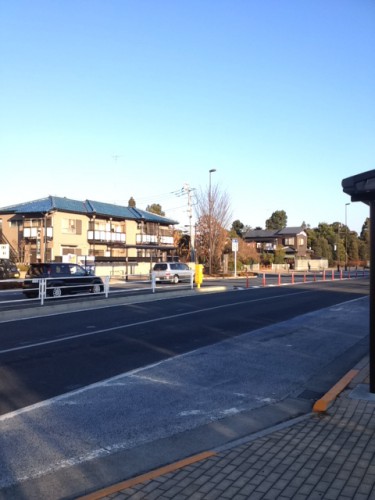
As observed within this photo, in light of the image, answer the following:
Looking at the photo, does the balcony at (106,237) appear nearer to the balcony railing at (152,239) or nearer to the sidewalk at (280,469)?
the balcony railing at (152,239)

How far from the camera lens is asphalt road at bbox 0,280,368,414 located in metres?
8.22

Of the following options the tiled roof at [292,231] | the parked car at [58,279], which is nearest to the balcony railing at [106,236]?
the parked car at [58,279]

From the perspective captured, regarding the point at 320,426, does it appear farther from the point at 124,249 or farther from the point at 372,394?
the point at 124,249

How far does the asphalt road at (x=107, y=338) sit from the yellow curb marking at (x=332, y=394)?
11.7 feet

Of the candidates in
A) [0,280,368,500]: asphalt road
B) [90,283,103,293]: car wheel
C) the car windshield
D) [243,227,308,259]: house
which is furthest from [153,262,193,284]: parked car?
[243,227,308,259]: house

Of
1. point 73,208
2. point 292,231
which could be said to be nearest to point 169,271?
point 73,208

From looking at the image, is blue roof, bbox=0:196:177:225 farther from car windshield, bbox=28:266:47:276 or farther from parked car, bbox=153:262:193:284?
car windshield, bbox=28:266:47:276

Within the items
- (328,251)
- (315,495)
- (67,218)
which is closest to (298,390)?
(315,495)

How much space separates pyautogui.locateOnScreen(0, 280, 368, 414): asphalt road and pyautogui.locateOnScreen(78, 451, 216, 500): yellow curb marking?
9.17 feet

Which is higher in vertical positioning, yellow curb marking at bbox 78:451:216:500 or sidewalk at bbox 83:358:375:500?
sidewalk at bbox 83:358:375:500

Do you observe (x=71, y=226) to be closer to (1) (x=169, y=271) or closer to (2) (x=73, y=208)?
(2) (x=73, y=208)

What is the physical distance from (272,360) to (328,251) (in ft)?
313

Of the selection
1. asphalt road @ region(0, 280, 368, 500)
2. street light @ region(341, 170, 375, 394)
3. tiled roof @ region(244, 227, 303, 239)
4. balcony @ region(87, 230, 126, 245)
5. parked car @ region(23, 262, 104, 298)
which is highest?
tiled roof @ region(244, 227, 303, 239)

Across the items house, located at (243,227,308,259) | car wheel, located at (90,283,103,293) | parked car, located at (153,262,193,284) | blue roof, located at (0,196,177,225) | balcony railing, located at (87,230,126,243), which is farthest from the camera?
house, located at (243,227,308,259)
